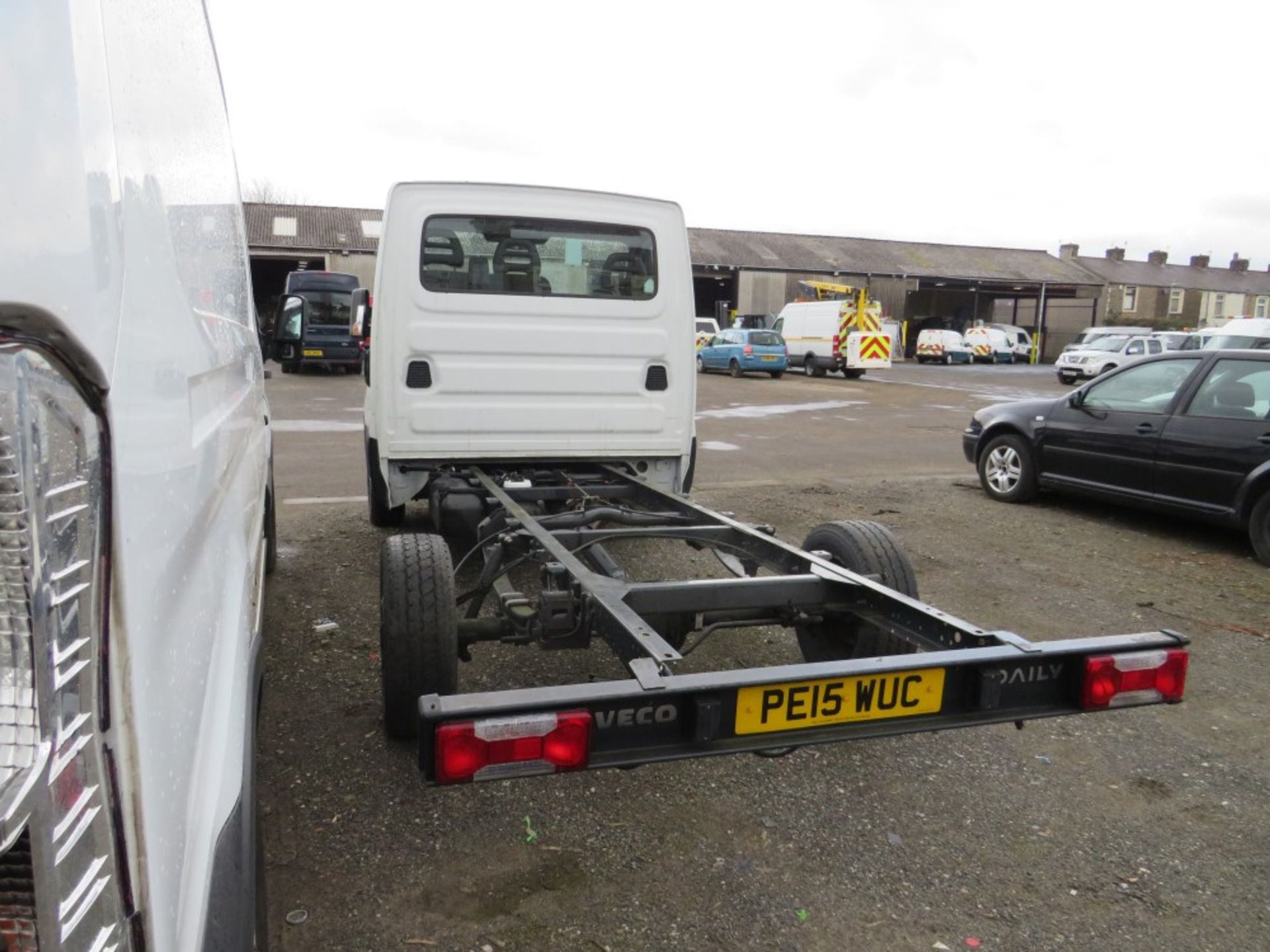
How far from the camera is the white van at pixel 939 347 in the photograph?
128 feet

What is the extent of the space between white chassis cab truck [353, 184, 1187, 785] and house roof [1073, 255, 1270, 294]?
56.9m

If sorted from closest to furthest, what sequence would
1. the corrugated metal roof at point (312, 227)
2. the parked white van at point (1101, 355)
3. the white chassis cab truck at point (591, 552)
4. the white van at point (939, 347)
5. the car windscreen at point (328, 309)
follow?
1. the white chassis cab truck at point (591, 552)
2. the car windscreen at point (328, 309)
3. the parked white van at point (1101, 355)
4. the corrugated metal roof at point (312, 227)
5. the white van at point (939, 347)

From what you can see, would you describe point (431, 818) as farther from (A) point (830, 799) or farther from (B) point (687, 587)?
(A) point (830, 799)

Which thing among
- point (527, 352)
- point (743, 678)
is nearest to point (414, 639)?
point (743, 678)

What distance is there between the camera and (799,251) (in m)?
46.7

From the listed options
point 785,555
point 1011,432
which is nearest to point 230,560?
point 785,555

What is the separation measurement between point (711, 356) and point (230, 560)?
26.9 m

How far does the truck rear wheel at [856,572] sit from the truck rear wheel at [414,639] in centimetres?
138

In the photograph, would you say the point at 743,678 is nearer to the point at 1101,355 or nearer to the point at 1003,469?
the point at 1003,469

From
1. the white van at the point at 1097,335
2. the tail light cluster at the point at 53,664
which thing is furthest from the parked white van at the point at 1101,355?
the tail light cluster at the point at 53,664

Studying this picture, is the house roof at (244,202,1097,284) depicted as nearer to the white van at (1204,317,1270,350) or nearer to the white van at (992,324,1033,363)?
the white van at (992,324,1033,363)

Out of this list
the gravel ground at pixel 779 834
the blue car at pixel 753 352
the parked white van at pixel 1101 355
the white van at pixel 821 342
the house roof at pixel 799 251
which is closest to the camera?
the gravel ground at pixel 779 834

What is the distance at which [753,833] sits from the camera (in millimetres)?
2949

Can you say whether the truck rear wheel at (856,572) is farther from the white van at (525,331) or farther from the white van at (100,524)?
the white van at (100,524)
